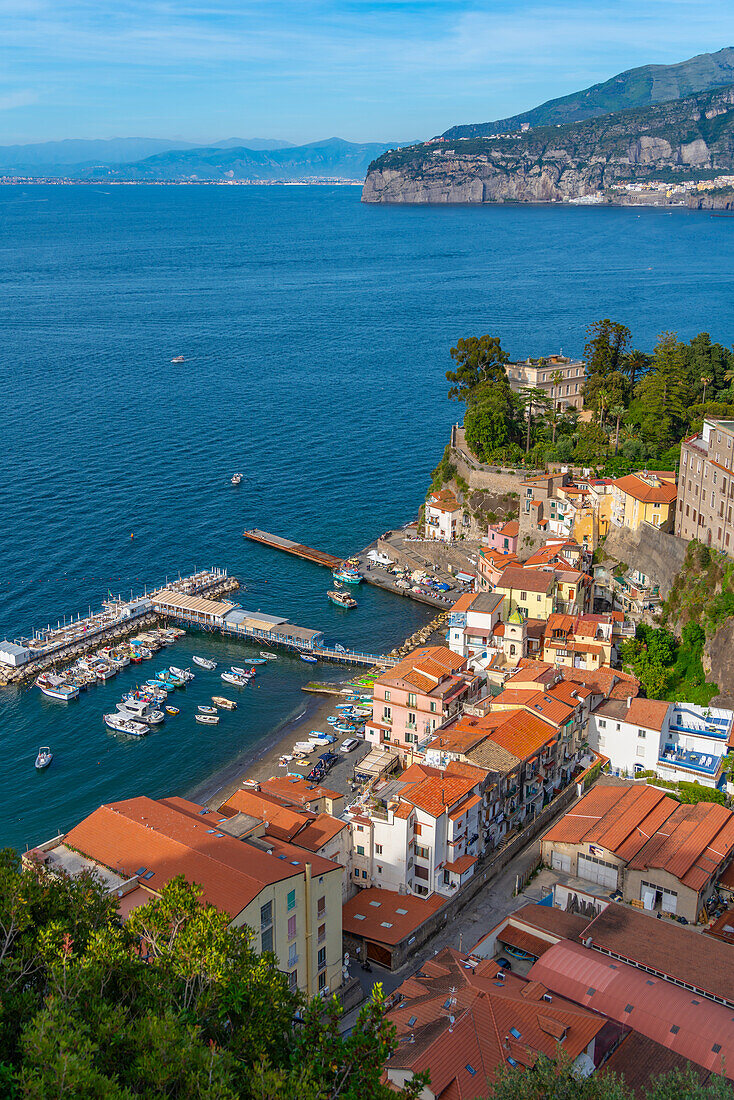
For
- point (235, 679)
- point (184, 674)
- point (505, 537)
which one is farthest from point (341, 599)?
point (184, 674)

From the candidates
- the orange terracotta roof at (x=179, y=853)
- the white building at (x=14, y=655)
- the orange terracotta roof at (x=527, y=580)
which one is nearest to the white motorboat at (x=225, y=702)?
the white building at (x=14, y=655)

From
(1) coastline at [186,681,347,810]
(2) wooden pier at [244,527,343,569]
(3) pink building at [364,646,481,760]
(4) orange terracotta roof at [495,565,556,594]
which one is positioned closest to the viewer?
(3) pink building at [364,646,481,760]

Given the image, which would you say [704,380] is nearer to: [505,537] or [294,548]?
[505,537]

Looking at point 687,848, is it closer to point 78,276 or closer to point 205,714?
point 205,714

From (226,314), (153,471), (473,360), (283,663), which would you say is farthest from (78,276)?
(283,663)

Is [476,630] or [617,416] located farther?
[617,416]

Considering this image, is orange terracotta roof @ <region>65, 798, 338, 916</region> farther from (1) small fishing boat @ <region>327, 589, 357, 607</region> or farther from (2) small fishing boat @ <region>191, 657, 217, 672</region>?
(1) small fishing boat @ <region>327, 589, 357, 607</region>

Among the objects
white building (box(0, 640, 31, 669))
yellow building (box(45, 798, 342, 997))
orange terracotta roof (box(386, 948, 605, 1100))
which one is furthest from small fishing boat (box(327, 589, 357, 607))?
orange terracotta roof (box(386, 948, 605, 1100))
